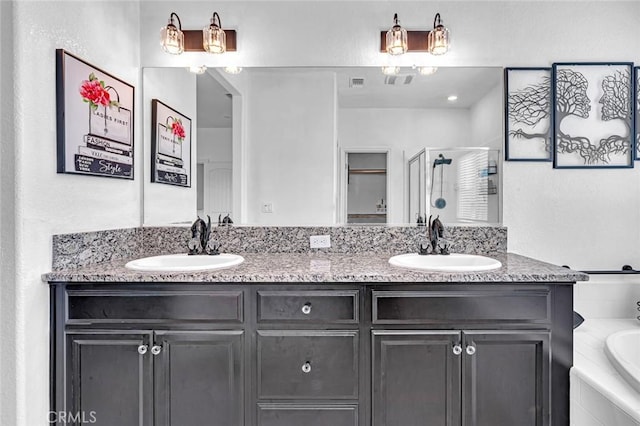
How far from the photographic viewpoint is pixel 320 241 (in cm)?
222

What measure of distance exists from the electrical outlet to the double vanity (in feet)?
2.15

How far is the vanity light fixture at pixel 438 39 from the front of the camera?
2.06 m

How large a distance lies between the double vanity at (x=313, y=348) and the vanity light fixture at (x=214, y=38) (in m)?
1.32

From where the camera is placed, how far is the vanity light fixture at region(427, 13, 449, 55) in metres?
2.06

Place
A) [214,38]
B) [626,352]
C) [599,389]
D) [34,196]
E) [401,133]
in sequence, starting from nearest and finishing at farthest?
[599,389] < [34,196] < [626,352] < [214,38] < [401,133]

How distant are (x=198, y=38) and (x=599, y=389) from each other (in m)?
2.60

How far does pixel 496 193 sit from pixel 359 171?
2.70 feet

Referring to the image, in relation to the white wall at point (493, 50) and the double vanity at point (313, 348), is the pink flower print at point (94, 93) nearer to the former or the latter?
the white wall at point (493, 50)

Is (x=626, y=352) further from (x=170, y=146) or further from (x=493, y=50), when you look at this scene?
(x=170, y=146)

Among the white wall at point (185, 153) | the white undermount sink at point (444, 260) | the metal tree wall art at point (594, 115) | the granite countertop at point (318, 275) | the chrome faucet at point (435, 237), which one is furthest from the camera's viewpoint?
the white wall at point (185, 153)

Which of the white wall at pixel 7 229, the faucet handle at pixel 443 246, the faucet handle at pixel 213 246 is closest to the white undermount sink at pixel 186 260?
the faucet handle at pixel 213 246

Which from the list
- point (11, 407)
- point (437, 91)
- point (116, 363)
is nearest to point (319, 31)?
point (437, 91)

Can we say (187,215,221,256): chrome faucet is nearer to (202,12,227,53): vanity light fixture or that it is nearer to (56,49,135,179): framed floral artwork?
(56,49,135,179): framed floral artwork

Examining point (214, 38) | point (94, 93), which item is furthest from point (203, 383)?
point (214, 38)
